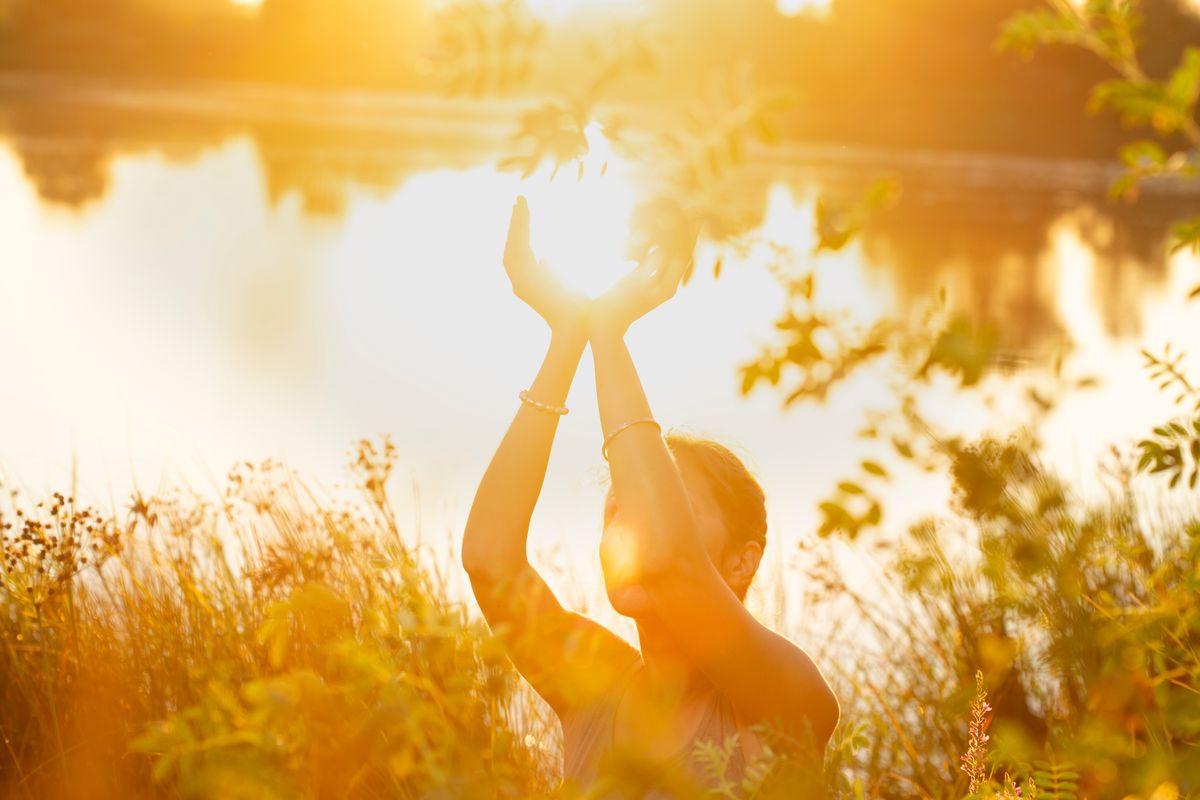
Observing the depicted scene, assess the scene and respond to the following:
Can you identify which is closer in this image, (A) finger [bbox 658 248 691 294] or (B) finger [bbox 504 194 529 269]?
(A) finger [bbox 658 248 691 294]

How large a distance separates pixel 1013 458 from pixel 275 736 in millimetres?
879

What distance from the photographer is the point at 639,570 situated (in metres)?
1.72

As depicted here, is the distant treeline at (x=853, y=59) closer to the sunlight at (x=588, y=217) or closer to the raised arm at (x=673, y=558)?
the sunlight at (x=588, y=217)

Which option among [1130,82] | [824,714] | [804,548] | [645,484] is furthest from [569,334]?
[804,548]

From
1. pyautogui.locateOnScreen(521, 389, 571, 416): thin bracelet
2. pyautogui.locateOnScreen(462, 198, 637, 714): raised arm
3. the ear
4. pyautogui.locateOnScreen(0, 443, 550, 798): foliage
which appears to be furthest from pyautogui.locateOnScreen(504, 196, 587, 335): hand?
pyautogui.locateOnScreen(0, 443, 550, 798): foliage

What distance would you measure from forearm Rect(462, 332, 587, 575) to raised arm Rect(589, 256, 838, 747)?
95 millimetres

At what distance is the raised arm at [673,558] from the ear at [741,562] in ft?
0.66

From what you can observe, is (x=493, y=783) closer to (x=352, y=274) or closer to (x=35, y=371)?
(x=35, y=371)

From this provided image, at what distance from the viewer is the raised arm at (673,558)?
170 centimetres

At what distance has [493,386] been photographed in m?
13.1

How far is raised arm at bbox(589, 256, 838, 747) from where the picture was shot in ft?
5.59

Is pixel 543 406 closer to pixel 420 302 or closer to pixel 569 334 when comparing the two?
pixel 569 334

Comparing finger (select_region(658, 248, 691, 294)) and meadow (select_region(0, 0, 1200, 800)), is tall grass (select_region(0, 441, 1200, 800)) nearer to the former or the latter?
meadow (select_region(0, 0, 1200, 800))

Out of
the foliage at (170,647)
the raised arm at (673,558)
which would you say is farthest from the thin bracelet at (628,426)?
the foliage at (170,647)
